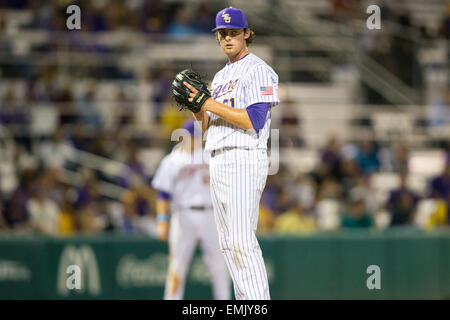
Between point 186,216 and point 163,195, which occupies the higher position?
point 163,195

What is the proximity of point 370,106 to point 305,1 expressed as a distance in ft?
9.12

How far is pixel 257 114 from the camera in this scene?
4941mm

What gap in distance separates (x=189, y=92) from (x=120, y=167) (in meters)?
6.78

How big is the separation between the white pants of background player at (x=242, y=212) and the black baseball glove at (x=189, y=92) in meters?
0.35

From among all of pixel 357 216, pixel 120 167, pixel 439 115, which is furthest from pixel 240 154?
pixel 439 115

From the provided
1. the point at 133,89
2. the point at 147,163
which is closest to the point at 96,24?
the point at 133,89

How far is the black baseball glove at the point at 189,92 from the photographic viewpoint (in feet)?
16.3

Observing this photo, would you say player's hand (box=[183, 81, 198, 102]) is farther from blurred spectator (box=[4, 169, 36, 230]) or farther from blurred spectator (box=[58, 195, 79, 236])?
blurred spectator (box=[4, 169, 36, 230])

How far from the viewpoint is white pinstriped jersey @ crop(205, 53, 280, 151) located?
4.98 metres
